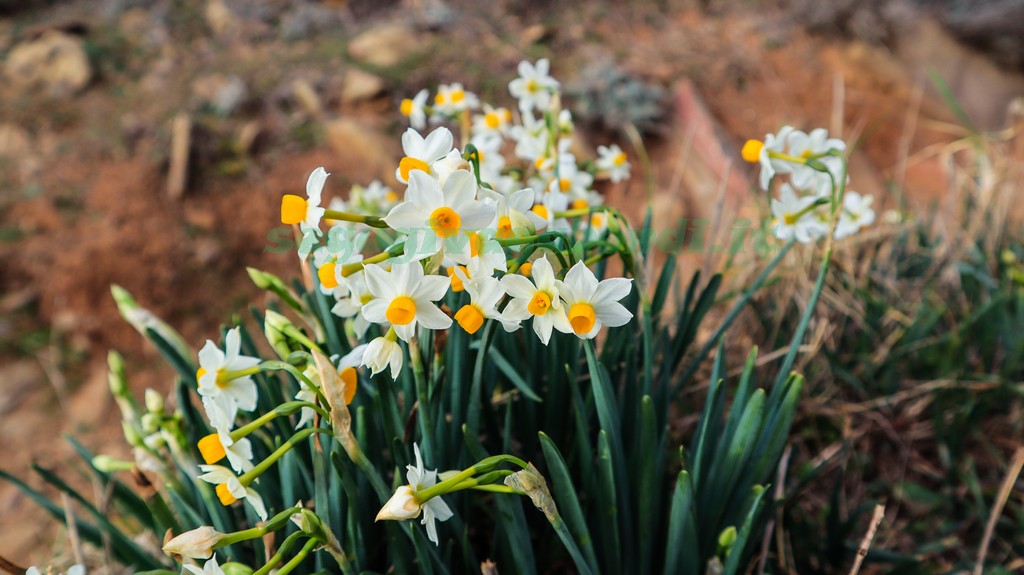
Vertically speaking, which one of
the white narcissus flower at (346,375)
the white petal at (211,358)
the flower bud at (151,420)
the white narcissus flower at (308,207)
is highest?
the white narcissus flower at (308,207)

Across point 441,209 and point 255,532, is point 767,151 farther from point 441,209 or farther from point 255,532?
point 255,532

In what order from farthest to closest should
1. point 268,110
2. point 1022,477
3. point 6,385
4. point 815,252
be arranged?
point 268,110, point 6,385, point 815,252, point 1022,477

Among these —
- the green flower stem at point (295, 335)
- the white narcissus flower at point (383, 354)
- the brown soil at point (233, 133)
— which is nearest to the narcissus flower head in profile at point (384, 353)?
the white narcissus flower at point (383, 354)

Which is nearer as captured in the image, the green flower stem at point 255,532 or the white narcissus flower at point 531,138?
the green flower stem at point 255,532

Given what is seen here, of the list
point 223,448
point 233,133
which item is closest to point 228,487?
point 223,448

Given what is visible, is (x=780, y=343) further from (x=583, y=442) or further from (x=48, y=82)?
(x=48, y=82)

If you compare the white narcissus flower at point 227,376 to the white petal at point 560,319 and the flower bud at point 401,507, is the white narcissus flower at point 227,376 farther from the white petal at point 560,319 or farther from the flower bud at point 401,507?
the white petal at point 560,319

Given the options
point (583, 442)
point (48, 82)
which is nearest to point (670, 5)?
point (48, 82)
